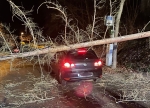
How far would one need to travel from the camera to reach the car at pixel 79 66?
9430mm

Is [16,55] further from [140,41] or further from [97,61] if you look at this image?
[140,41]

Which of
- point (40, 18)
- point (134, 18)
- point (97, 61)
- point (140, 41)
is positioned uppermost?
point (40, 18)

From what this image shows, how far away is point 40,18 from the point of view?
118 ft

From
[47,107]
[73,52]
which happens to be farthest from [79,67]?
[47,107]

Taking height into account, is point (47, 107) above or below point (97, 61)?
below

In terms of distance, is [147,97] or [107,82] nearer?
[147,97]

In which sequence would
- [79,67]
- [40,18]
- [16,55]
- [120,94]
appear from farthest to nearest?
[40,18] → [79,67] → [120,94] → [16,55]

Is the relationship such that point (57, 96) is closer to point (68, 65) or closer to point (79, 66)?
point (68, 65)

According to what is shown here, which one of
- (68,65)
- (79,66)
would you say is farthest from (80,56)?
(68,65)

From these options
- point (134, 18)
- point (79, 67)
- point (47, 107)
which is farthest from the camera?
point (134, 18)

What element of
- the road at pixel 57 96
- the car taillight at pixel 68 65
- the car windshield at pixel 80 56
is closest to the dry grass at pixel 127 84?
the road at pixel 57 96

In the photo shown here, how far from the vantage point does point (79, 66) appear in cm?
945

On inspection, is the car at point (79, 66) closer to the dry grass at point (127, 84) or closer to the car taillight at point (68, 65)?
the car taillight at point (68, 65)

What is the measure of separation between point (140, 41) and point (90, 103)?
32.2ft
